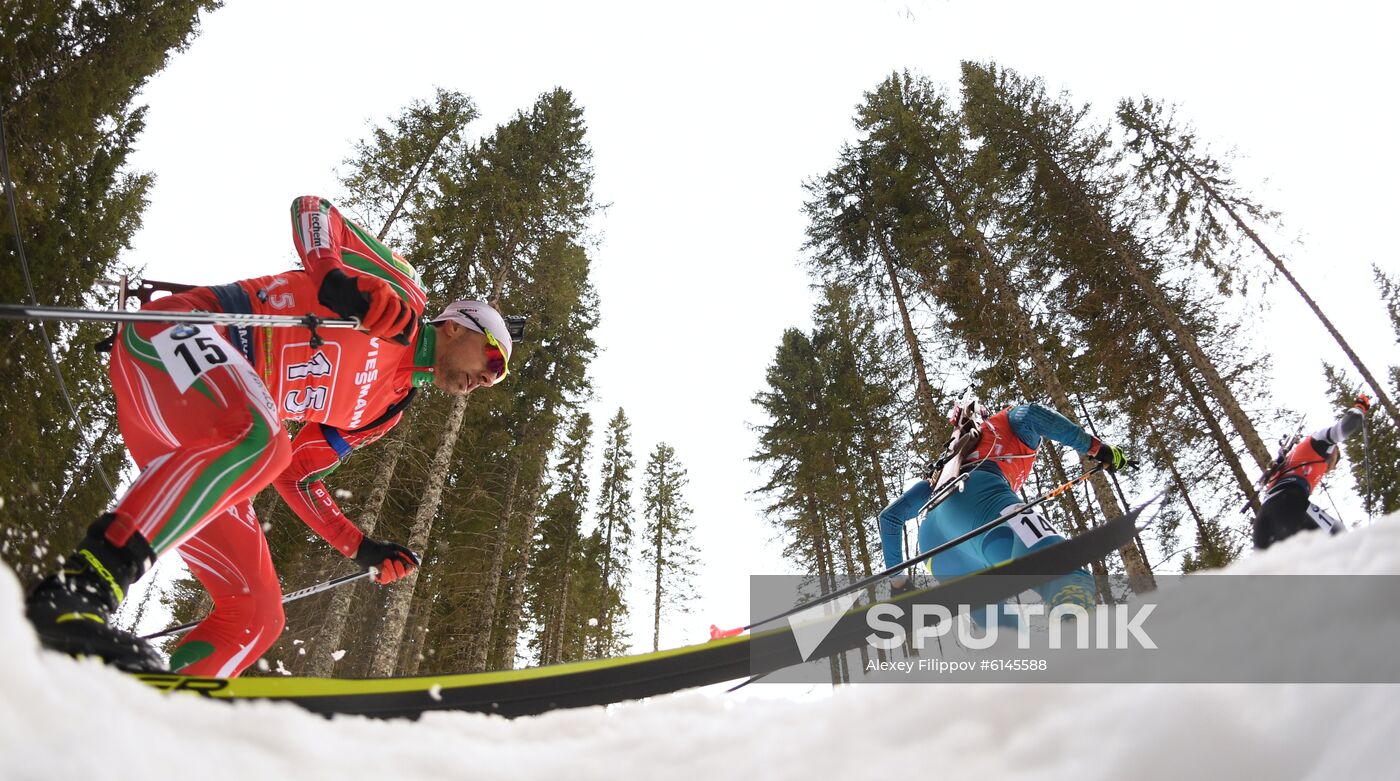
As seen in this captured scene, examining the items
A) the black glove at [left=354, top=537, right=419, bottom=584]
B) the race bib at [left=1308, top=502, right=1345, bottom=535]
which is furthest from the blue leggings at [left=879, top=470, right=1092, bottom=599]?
the black glove at [left=354, top=537, right=419, bottom=584]

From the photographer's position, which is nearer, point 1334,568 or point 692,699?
point 1334,568

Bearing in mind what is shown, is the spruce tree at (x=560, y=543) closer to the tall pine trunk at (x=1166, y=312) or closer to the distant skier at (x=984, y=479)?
the tall pine trunk at (x=1166, y=312)

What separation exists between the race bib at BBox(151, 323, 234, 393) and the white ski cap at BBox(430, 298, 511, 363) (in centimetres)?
105

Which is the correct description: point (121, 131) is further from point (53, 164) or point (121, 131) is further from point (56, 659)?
point (56, 659)

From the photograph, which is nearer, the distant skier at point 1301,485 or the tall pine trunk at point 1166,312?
the distant skier at point 1301,485

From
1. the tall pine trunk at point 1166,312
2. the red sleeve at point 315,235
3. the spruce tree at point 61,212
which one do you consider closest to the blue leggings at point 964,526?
the red sleeve at point 315,235

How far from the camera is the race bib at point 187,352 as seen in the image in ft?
7.04

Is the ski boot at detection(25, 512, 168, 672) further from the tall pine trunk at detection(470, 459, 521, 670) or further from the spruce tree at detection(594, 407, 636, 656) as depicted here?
the spruce tree at detection(594, 407, 636, 656)

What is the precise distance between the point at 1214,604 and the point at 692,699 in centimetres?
105

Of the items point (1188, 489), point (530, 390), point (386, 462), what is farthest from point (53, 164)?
point (1188, 489)

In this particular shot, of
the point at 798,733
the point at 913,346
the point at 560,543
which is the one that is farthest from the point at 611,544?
the point at 798,733

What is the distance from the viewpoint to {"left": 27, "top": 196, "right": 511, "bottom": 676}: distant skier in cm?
170

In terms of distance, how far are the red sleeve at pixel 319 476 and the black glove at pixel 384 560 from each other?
5 cm

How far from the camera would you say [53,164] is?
9977 mm
